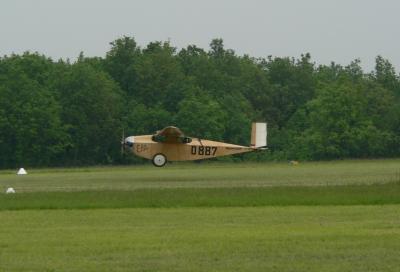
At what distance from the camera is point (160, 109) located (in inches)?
3725

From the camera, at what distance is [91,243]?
15758 millimetres

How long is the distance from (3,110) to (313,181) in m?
54.2

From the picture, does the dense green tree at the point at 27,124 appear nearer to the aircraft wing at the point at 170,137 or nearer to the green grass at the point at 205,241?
the aircraft wing at the point at 170,137

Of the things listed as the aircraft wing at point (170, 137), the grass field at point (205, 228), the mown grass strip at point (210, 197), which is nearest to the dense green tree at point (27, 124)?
the aircraft wing at point (170, 137)

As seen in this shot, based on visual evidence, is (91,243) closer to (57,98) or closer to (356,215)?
(356,215)

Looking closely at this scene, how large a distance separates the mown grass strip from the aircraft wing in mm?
15273

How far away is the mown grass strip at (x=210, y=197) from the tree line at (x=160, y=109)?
5443cm

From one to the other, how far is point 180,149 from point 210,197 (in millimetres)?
20205

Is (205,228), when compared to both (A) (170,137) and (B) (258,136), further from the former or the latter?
(B) (258,136)

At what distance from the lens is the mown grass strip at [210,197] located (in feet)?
85.0

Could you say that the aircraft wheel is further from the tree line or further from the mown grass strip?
the tree line

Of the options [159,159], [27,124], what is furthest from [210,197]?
[27,124]

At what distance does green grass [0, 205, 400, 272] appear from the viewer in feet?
43.0

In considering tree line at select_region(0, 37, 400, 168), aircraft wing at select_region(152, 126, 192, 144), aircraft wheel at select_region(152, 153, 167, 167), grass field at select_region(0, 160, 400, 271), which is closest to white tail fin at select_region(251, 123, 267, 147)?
aircraft wing at select_region(152, 126, 192, 144)
